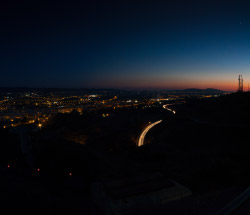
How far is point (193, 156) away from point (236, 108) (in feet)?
58.5

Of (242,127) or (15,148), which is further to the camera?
(242,127)

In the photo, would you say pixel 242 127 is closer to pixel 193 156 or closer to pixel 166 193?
pixel 193 156

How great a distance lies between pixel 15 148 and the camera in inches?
548

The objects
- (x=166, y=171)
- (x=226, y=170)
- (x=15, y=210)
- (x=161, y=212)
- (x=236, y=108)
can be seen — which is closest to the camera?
(x=161, y=212)

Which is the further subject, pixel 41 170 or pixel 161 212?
pixel 41 170

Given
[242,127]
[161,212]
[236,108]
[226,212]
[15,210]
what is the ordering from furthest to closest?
[236,108] → [242,127] → [15,210] → [161,212] → [226,212]

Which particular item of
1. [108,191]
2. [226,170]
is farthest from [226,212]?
[226,170]

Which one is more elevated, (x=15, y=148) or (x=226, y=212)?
(x=226, y=212)

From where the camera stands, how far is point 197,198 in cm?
752

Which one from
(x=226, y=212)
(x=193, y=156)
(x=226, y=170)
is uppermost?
(x=226, y=212)

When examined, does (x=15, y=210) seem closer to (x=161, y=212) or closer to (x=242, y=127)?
(x=161, y=212)

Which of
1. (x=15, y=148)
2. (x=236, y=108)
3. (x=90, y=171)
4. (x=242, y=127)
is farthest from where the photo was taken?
(x=236, y=108)

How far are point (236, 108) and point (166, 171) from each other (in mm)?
22153

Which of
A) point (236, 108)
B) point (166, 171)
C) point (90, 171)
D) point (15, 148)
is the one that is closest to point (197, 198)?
point (166, 171)
